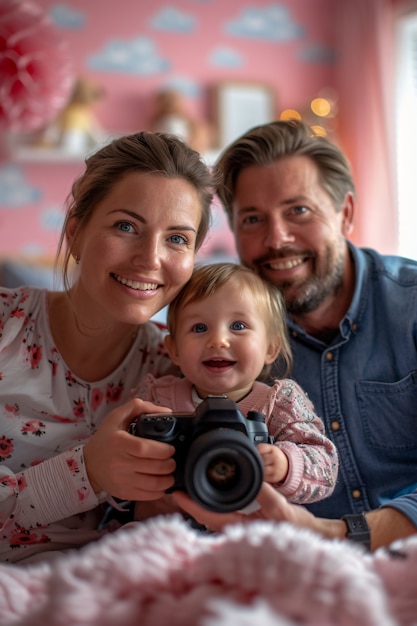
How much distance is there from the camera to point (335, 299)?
164 cm

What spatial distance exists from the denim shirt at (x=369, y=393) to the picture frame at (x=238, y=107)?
2867 millimetres

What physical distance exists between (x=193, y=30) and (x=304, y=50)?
28.7 inches

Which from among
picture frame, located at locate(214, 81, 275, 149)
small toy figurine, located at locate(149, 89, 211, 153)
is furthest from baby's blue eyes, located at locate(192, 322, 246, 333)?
picture frame, located at locate(214, 81, 275, 149)

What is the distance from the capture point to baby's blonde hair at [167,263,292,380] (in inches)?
53.7

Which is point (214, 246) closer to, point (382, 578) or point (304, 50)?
point (304, 50)

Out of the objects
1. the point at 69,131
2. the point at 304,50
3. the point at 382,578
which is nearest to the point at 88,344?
the point at 382,578

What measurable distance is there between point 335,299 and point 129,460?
2.38 feet

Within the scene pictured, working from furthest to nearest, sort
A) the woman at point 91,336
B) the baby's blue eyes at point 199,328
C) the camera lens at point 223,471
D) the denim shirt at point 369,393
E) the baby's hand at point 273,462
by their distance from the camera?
the denim shirt at point 369,393 → the baby's blue eyes at point 199,328 → the woman at point 91,336 → the baby's hand at point 273,462 → the camera lens at point 223,471

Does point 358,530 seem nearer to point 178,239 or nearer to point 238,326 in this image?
point 238,326

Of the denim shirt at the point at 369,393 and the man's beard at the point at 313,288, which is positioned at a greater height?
the man's beard at the point at 313,288

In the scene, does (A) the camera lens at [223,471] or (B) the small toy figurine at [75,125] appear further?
(B) the small toy figurine at [75,125]

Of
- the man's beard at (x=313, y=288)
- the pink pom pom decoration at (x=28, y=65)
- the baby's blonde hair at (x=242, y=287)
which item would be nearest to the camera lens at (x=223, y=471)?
the baby's blonde hair at (x=242, y=287)

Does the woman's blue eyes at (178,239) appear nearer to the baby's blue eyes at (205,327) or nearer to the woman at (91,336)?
the woman at (91,336)

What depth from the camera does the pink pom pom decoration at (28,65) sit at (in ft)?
7.18
